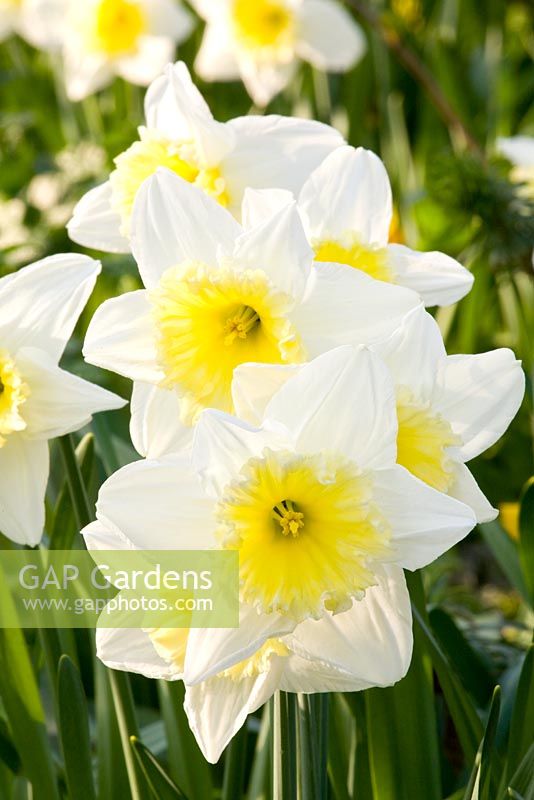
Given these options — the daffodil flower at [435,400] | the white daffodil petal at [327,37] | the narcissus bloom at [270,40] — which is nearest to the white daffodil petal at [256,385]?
the daffodil flower at [435,400]

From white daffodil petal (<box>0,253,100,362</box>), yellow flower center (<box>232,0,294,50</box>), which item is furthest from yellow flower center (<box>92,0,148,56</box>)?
white daffodil petal (<box>0,253,100,362</box>)

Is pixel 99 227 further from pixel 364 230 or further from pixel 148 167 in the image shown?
pixel 364 230

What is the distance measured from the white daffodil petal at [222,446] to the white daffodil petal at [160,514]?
2 cm

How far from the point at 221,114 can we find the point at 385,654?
2.08m

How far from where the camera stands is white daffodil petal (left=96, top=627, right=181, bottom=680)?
2.27ft

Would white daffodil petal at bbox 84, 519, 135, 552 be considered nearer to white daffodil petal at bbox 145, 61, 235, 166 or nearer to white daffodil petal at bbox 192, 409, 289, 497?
white daffodil petal at bbox 192, 409, 289, 497

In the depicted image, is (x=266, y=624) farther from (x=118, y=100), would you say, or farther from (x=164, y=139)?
(x=118, y=100)

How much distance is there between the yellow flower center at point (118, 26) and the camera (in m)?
2.16

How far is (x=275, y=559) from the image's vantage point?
0.62 meters

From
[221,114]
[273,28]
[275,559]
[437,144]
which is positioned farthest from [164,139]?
[221,114]

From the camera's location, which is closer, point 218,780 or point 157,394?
point 157,394

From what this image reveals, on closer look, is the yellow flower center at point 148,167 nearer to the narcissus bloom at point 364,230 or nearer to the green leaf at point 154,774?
the narcissus bloom at point 364,230

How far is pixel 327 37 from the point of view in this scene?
84.9 inches

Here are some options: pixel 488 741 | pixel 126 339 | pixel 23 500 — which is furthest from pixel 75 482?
pixel 488 741
